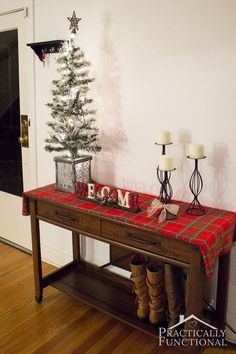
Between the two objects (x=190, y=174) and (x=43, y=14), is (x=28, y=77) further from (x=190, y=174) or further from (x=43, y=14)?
(x=190, y=174)

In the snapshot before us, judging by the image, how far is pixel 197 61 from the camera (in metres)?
1.91

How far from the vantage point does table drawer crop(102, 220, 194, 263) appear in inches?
65.0

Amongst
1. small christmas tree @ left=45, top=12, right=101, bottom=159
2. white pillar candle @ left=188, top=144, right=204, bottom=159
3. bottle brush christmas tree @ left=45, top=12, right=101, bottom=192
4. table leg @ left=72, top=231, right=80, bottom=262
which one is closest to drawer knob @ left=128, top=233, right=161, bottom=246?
white pillar candle @ left=188, top=144, right=204, bottom=159

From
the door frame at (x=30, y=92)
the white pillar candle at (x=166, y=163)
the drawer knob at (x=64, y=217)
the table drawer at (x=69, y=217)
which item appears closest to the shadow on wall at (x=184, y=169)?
the white pillar candle at (x=166, y=163)

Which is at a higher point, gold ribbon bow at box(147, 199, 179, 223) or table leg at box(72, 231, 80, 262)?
gold ribbon bow at box(147, 199, 179, 223)

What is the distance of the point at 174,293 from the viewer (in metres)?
1.94

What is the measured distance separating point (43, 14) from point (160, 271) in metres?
1.93

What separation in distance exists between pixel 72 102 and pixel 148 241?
3.15ft

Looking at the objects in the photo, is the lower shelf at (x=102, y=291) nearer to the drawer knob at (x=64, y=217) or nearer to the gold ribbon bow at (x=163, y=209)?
the drawer knob at (x=64, y=217)

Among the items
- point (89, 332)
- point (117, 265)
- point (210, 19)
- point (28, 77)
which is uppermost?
point (210, 19)

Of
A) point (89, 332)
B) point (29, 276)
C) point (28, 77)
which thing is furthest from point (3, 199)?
point (89, 332)

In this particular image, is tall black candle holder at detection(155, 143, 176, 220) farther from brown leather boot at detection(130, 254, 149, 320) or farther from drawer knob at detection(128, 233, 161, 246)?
brown leather boot at detection(130, 254, 149, 320)

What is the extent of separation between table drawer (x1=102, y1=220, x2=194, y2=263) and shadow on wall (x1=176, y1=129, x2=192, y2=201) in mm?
459

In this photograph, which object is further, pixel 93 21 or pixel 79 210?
pixel 93 21
